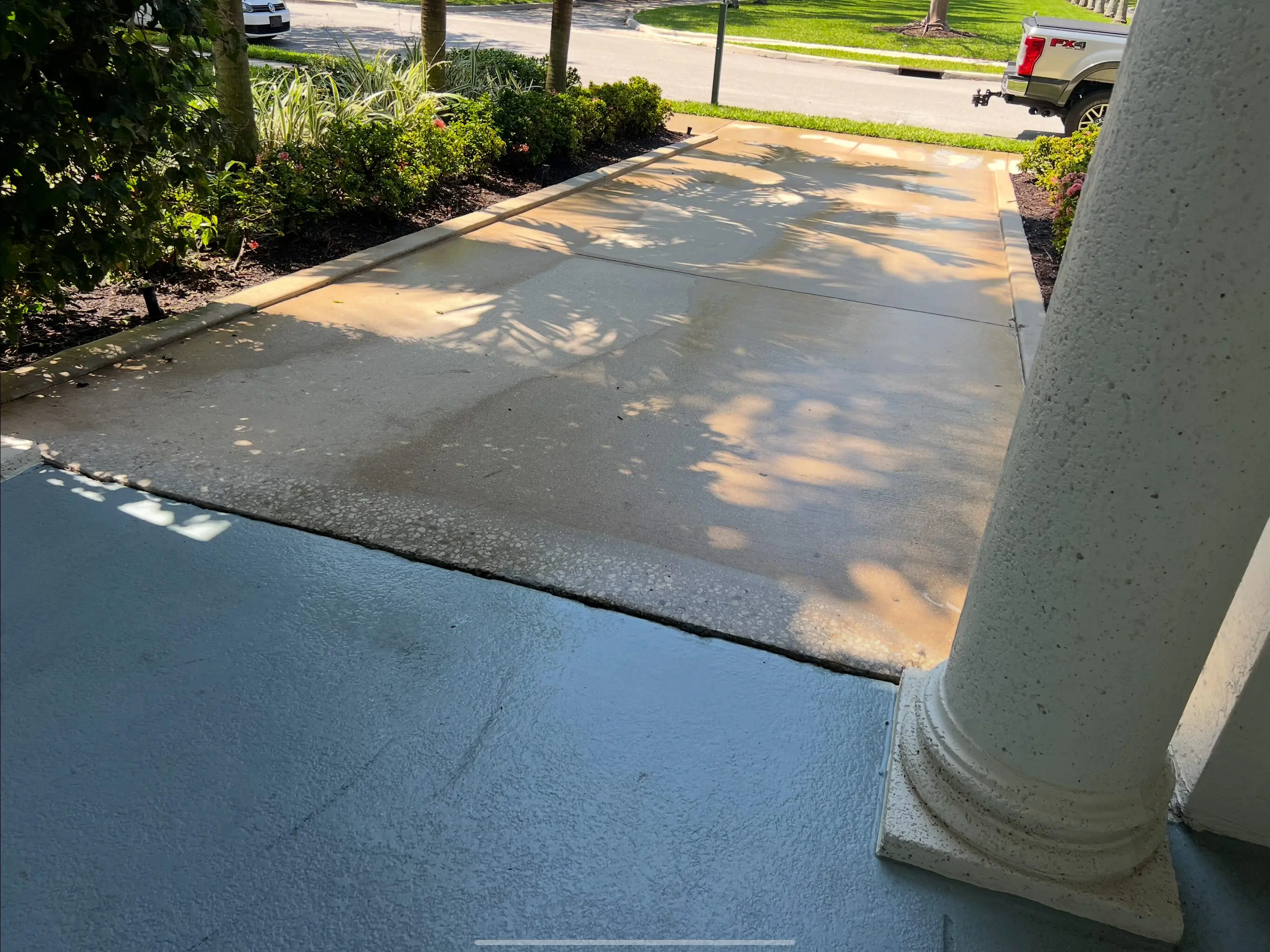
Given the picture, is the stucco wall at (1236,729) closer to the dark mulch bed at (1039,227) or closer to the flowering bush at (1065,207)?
the dark mulch bed at (1039,227)

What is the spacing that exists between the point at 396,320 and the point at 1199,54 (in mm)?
4742

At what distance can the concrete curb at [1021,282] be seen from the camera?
609 cm

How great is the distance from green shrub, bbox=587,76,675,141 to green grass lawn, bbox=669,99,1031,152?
2183 millimetres

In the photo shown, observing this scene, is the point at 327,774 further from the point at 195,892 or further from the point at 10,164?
the point at 10,164

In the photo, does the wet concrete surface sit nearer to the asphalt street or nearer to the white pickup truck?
the white pickup truck

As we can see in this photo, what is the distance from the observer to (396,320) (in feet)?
18.8

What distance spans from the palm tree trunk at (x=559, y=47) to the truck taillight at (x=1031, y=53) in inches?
234

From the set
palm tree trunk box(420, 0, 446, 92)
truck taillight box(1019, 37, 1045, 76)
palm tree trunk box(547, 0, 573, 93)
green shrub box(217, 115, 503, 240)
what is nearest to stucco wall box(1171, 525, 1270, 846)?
green shrub box(217, 115, 503, 240)

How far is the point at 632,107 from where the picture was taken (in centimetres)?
1133

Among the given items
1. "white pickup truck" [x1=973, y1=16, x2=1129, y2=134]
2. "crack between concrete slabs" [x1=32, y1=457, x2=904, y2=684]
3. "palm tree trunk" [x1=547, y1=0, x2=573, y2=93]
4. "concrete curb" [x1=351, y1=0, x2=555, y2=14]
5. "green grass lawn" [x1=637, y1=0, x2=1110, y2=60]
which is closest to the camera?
"crack between concrete slabs" [x1=32, y1=457, x2=904, y2=684]

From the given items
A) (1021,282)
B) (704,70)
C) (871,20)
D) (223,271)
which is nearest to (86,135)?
(223,271)

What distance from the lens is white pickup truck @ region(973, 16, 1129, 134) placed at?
12023mm

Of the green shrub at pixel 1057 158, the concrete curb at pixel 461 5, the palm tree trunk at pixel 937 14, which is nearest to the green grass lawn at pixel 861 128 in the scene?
the green shrub at pixel 1057 158

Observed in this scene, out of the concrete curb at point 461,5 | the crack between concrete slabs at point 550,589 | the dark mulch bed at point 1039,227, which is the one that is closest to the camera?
the crack between concrete slabs at point 550,589
